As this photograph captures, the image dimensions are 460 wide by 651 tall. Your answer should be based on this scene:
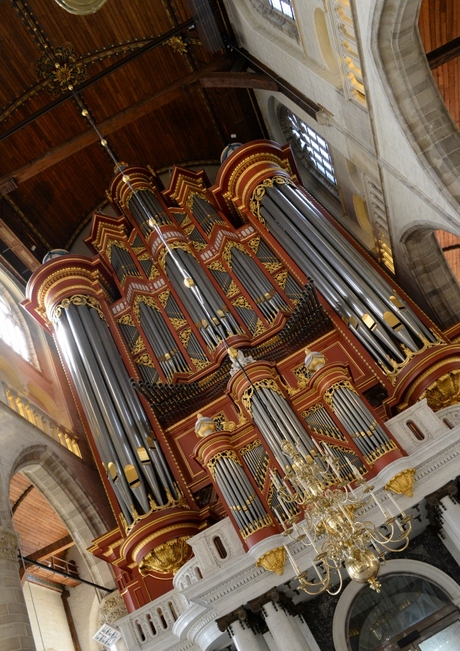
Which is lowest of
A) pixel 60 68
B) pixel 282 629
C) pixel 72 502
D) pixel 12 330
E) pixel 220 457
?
pixel 282 629

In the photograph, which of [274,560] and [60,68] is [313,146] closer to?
[60,68]

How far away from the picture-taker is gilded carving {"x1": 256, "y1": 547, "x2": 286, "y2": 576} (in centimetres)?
704

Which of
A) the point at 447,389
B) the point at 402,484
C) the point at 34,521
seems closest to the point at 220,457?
the point at 402,484

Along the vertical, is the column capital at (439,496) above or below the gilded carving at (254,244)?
below

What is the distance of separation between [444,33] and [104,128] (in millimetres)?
7526

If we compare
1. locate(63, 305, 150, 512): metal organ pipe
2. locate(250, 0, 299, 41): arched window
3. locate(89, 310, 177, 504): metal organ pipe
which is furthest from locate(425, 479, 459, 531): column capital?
locate(250, 0, 299, 41): arched window

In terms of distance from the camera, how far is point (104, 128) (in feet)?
46.9

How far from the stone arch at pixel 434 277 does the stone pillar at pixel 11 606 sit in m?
7.92

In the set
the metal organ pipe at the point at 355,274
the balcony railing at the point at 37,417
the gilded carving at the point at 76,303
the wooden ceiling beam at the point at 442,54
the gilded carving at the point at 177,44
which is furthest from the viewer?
the gilded carving at the point at 177,44

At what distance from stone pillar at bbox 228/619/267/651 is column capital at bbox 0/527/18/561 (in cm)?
296

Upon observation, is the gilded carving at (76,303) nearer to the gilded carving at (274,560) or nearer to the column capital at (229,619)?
the gilded carving at (274,560)

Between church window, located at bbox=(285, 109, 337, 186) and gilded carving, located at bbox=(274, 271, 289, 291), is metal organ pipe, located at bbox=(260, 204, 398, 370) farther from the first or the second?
church window, located at bbox=(285, 109, 337, 186)

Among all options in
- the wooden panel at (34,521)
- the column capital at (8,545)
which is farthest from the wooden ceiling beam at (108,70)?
the column capital at (8,545)

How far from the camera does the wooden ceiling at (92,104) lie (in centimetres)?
1415
